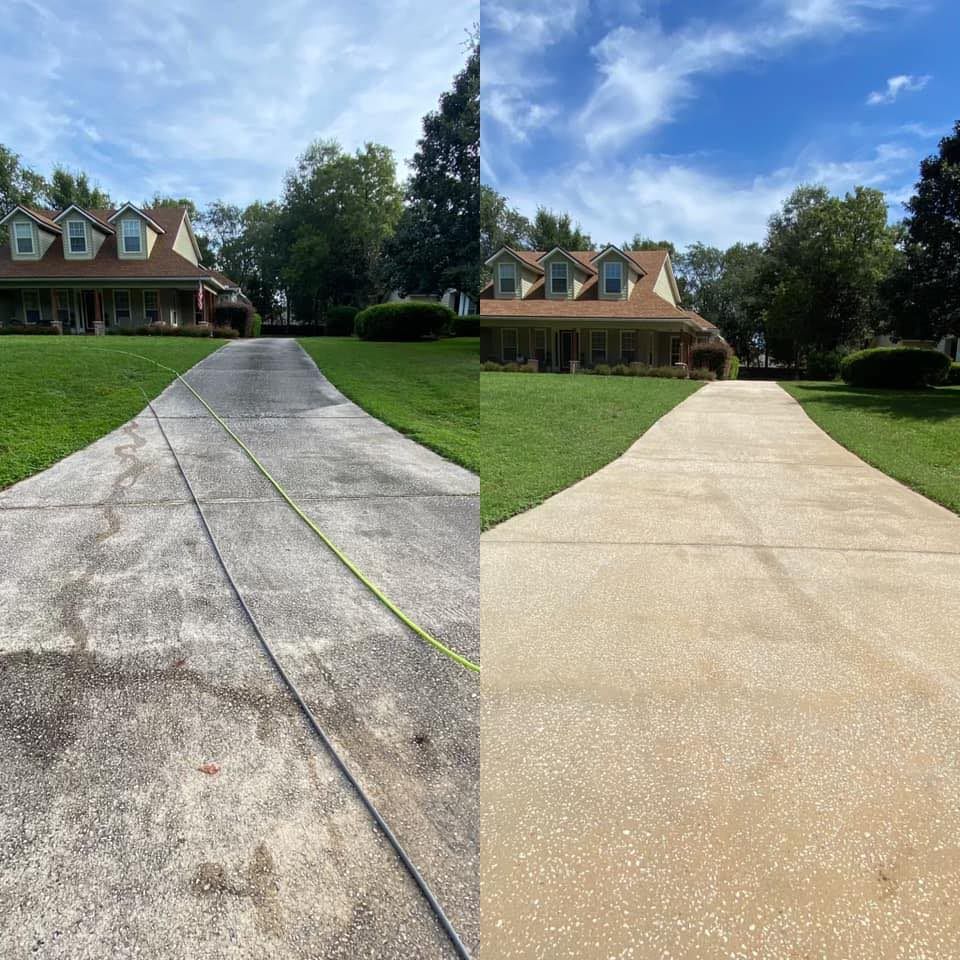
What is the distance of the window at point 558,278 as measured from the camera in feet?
82.1

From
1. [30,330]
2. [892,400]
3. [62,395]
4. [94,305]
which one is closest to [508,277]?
[892,400]

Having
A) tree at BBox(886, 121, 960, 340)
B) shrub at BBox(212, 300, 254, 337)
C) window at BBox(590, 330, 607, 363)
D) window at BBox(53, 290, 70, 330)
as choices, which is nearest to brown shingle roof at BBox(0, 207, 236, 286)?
window at BBox(53, 290, 70, 330)

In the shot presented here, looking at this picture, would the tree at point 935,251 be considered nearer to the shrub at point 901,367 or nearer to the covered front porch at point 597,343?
the shrub at point 901,367

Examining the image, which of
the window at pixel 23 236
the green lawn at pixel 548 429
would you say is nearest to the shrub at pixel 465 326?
the green lawn at pixel 548 429

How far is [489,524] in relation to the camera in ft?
19.2

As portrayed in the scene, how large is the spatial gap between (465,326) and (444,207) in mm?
8422

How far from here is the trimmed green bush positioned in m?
29.1

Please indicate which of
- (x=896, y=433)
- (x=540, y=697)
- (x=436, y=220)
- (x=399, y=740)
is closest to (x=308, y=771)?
(x=399, y=740)

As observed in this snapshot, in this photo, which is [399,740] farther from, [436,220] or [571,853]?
[436,220]

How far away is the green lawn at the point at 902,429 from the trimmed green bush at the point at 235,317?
19.6 meters

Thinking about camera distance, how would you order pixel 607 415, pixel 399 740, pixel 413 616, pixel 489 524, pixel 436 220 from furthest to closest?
pixel 436 220 < pixel 607 415 < pixel 489 524 < pixel 413 616 < pixel 399 740

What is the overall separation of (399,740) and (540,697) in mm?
554

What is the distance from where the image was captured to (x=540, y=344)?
25625 millimetres

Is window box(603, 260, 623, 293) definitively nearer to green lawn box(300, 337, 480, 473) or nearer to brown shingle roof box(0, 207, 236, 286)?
green lawn box(300, 337, 480, 473)
